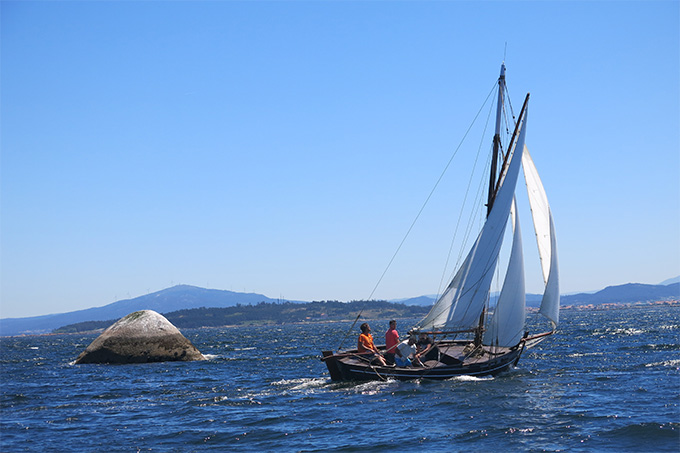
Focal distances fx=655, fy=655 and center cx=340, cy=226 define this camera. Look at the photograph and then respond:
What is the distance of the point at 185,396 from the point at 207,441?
29.7ft

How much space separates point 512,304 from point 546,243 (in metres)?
3.14

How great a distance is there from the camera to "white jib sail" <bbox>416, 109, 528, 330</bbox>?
2920 centimetres

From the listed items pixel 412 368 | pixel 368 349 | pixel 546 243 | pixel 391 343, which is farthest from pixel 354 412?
pixel 546 243

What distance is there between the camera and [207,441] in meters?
18.4

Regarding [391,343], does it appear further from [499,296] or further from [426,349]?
[499,296]

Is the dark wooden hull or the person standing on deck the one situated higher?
the person standing on deck

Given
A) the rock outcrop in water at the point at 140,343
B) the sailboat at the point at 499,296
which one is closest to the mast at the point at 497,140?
the sailboat at the point at 499,296

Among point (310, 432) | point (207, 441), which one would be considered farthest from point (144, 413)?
point (310, 432)

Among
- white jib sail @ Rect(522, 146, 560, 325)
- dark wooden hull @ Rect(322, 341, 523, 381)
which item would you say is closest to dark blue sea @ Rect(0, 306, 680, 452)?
dark wooden hull @ Rect(322, 341, 523, 381)

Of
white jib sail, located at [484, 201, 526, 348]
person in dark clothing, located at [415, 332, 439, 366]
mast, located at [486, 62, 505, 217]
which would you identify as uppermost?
mast, located at [486, 62, 505, 217]

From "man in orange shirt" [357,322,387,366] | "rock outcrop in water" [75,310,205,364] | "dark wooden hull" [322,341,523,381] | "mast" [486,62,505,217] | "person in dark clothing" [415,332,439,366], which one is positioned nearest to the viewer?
"dark wooden hull" [322,341,523,381]

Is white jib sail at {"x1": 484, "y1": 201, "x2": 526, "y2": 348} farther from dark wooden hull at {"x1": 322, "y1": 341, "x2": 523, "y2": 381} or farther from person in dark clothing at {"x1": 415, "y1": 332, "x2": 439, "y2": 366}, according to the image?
person in dark clothing at {"x1": 415, "y1": 332, "x2": 439, "y2": 366}

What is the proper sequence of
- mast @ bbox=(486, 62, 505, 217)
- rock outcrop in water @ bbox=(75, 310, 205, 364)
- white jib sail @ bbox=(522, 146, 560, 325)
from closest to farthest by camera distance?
white jib sail @ bbox=(522, 146, 560, 325)
mast @ bbox=(486, 62, 505, 217)
rock outcrop in water @ bbox=(75, 310, 205, 364)

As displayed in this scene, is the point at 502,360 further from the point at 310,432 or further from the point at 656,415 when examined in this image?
the point at 310,432
